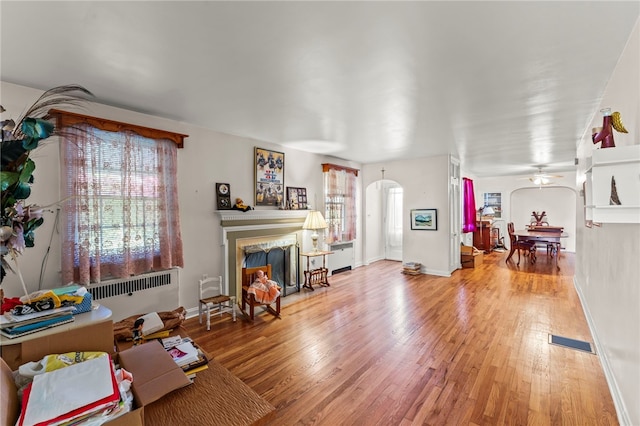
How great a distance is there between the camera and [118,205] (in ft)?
10.0

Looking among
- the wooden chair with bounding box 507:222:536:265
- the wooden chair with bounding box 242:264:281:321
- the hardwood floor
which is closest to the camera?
the hardwood floor

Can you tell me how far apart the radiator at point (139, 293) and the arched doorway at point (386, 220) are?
5.15 m

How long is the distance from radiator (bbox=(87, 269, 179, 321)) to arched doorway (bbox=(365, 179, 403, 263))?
16.9ft

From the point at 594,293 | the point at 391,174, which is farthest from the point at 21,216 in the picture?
the point at 391,174

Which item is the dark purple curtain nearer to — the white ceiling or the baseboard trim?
the white ceiling

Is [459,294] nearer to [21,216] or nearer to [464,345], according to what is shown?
[464,345]

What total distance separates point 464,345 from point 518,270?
→ 4.45m

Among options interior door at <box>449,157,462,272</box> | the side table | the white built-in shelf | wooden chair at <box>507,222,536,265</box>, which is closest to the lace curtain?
the side table

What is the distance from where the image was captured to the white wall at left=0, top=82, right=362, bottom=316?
8.46 feet

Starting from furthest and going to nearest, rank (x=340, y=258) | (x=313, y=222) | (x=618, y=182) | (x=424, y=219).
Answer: (x=340, y=258)
(x=424, y=219)
(x=313, y=222)
(x=618, y=182)

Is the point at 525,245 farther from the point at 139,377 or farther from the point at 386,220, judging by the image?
the point at 139,377

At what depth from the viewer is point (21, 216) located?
2.85ft

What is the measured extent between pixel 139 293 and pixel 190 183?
4.68 feet

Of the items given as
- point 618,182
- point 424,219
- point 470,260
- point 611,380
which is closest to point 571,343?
point 611,380
